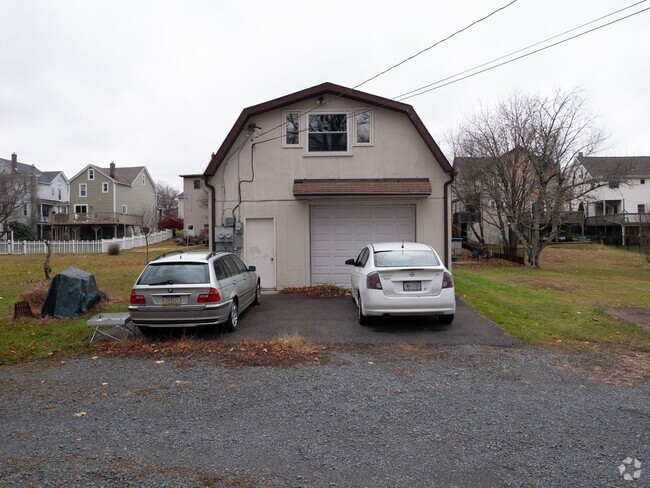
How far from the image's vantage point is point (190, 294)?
7.87 meters

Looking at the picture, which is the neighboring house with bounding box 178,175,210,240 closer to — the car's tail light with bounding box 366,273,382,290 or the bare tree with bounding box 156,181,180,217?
the bare tree with bounding box 156,181,180,217

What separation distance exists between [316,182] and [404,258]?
520 cm

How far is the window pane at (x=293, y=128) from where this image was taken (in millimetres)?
13797

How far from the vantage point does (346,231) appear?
13.8 meters

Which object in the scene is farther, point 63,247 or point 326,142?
point 63,247

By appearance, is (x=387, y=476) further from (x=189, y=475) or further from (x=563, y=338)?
(x=563, y=338)

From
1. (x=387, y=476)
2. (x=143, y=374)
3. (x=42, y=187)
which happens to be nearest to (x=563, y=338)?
(x=387, y=476)

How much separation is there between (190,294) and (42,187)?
52699mm

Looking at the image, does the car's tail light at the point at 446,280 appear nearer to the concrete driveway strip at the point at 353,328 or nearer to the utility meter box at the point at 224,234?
the concrete driveway strip at the point at 353,328

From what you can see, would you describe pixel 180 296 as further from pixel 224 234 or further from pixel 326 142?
pixel 326 142

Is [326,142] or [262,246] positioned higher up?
[326,142]

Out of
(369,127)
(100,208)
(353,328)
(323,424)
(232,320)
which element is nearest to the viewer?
(323,424)

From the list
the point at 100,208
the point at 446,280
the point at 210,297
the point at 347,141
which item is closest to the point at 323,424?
the point at 210,297

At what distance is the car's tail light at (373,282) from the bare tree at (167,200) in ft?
229
